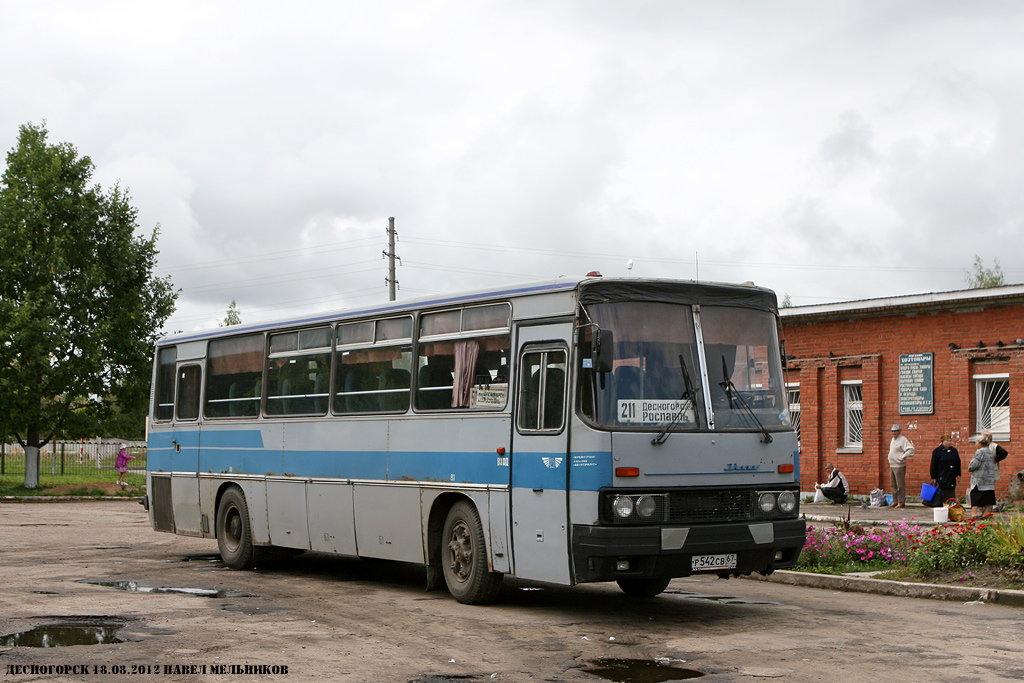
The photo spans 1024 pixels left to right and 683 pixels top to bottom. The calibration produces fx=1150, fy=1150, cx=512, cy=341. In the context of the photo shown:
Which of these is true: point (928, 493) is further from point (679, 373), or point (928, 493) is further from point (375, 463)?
point (679, 373)

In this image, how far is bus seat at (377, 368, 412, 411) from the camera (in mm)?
12766

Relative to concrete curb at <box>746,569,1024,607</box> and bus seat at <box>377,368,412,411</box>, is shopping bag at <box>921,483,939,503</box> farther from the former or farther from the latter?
bus seat at <box>377,368,412,411</box>

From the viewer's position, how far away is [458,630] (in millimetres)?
9961

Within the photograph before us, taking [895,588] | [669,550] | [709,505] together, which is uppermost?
[709,505]

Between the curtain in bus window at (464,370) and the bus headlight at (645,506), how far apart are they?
243 cm

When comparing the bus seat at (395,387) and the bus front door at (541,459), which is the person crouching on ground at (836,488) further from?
the bus front door at (541,459)

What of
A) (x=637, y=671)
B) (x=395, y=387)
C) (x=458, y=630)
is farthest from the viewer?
(x=395, y=387)

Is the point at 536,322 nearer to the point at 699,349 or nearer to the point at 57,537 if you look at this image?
the point at 699,349

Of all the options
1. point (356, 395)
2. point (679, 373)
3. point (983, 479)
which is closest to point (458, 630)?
point (679, 373)

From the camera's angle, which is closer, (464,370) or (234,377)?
(464,370)

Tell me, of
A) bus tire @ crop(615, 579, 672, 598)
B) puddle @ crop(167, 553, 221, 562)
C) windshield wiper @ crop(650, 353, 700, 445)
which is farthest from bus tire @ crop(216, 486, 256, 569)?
windshield wiper @ crop(650, 353, 700, 445)

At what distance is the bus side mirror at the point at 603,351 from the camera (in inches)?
391

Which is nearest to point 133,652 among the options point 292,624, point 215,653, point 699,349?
point 215,653

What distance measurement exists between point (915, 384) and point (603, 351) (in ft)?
65.4
